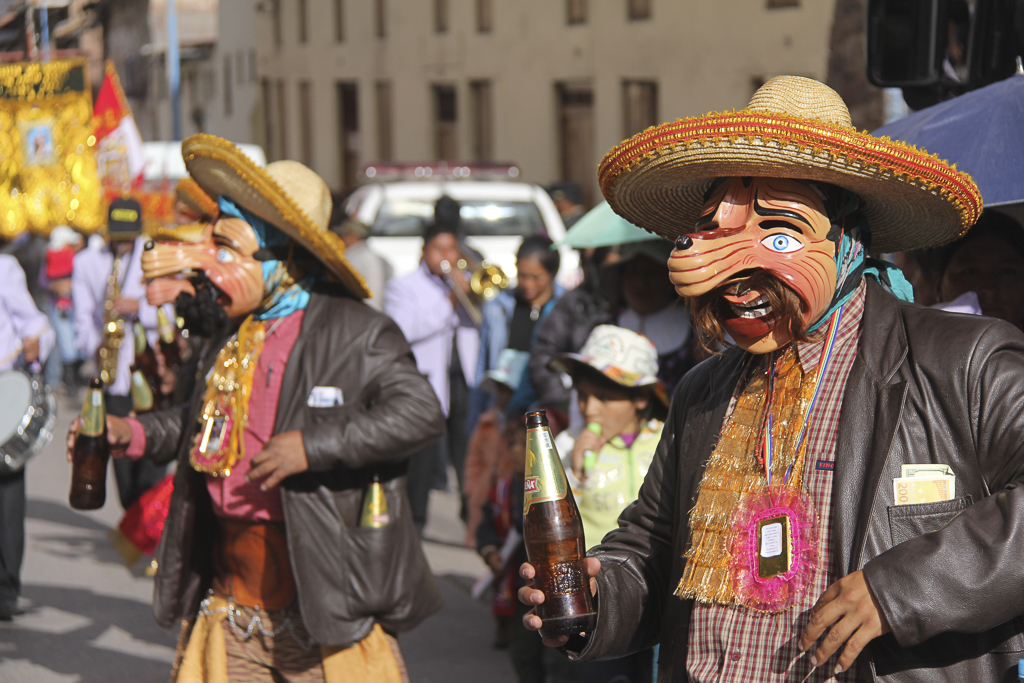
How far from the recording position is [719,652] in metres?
2.45

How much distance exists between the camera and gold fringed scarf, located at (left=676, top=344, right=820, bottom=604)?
2.46 m

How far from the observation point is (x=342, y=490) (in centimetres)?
405

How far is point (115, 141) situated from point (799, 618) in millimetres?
10713

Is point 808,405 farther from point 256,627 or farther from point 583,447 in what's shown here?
point 256,627

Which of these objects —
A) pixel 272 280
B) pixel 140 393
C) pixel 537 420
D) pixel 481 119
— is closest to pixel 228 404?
pixel 272 280

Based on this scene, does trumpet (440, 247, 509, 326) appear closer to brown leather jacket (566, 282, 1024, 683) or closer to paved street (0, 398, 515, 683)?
paved street (0, 398, 515, 683)

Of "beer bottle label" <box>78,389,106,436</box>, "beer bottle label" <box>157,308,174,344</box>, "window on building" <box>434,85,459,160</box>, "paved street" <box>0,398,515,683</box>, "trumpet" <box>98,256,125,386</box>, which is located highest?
"beer bottle label" <box>78,389,106,436</box>

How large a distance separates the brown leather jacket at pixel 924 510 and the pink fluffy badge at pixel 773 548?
0.07 m

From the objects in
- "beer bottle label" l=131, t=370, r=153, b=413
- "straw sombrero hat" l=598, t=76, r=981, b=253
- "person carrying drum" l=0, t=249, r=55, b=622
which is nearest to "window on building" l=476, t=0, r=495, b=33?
"person carrying drum" l=0, t=249, r=55, b=622

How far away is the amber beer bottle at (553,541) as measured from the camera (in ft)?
7.84

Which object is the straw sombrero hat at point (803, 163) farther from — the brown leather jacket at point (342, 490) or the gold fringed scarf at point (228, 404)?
the gold fringed scarf at point (228, 404)

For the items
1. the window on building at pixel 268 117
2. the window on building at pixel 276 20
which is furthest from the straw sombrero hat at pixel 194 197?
the window on building at pixel 268 117

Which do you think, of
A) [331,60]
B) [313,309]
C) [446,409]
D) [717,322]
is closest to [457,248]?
[446,409]

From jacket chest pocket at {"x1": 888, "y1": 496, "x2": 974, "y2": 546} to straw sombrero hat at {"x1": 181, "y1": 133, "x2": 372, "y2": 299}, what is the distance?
2260 millimetres
